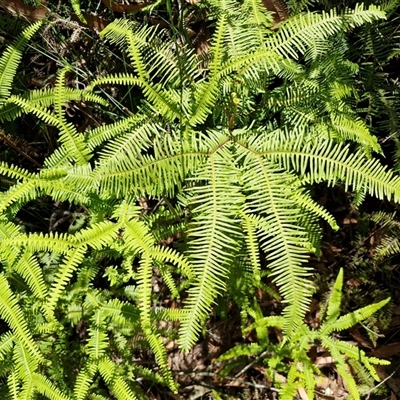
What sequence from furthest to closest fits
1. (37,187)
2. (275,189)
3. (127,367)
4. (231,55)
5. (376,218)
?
(376,218), (127,367), (37,187), (231,55), (275,189)

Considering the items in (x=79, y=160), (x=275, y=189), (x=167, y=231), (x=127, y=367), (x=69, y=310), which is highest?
(x=275, y=189)

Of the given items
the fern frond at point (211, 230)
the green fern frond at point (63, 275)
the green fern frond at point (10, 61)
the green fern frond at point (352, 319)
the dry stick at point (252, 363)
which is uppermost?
the green fern frond at point (10, 61)

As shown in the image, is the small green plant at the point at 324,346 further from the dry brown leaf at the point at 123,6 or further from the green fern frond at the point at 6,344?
the dry brown leaf at the point at 123,6

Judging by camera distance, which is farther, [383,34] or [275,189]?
[383,34]

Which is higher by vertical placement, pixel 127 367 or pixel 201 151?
pixel 201 151

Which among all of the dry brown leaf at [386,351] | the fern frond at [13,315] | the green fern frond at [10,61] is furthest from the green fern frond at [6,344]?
the dry brown leaf at [386,351]

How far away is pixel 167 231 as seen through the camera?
244 cm

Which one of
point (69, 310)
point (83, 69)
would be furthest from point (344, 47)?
point (69, 310)

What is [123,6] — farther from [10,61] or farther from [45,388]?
[45,388]

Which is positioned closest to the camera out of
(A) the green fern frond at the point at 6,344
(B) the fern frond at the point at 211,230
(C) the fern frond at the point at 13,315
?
(B) the fern frond at the point at 211,230

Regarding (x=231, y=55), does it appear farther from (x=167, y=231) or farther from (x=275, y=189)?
(x=167, y=231)

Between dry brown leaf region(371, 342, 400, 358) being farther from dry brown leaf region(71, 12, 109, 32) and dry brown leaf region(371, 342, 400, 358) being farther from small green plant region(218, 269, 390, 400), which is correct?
dry brown leaf region(71, 12, 109, 32)

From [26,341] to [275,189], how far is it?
1292 mm

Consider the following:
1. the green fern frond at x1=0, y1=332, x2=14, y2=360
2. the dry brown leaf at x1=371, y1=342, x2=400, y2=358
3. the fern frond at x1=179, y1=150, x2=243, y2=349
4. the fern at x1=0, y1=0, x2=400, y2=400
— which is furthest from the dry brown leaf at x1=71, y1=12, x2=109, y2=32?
the dry brown leaf at x1=371, y1=342, x2=400, y2=358
